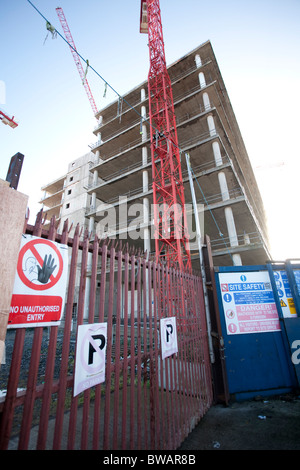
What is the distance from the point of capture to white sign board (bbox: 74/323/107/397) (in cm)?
170

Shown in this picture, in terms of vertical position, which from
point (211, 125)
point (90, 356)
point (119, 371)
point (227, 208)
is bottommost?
point (119, 371)

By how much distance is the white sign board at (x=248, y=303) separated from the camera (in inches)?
182

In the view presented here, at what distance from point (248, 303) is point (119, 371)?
365 cm

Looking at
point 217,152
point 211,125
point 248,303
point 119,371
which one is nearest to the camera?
point 119,371

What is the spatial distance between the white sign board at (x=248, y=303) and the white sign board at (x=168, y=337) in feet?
6.18

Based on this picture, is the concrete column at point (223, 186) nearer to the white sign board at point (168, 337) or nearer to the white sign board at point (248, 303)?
the white sign board at point (248, 303)

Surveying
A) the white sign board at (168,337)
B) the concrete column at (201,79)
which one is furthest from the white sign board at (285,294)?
the concrete column at (201,79)

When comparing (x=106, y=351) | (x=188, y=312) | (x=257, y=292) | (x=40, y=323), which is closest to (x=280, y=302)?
(x=257, y=292)

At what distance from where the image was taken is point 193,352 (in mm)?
Answer: 3883

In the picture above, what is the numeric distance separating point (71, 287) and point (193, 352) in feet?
10.0

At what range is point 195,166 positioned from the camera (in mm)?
19844

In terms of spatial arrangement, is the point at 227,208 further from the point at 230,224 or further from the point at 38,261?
the point at 38,261

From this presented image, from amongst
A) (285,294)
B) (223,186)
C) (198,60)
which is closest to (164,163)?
(223,186)

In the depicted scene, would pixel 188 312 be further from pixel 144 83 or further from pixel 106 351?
pixel 144 83
